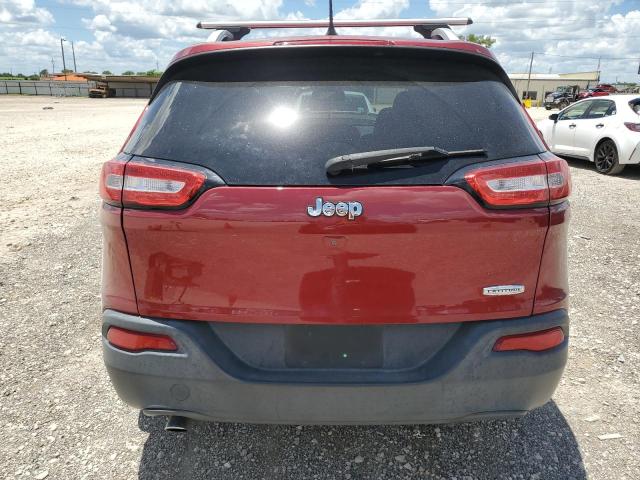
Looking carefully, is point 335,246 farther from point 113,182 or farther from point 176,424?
point 176,424

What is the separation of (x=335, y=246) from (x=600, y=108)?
11115mm

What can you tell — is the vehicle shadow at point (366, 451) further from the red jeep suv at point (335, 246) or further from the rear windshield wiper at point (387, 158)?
the rear windshield wiper at point (387, 158)

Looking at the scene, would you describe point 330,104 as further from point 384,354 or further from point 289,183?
point 384,354

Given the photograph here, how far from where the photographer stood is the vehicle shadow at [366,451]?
89.7 inches

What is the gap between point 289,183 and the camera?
5.63ft

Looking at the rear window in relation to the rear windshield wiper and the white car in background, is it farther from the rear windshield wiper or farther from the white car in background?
the white car in background

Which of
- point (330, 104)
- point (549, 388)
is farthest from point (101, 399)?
point (549, 388)

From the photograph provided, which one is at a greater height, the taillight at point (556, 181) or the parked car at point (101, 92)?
the taillight at point (556, 181)

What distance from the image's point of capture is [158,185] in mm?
1746

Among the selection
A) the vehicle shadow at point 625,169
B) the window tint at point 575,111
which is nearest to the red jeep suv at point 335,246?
the vehicle shadow at point 625,169

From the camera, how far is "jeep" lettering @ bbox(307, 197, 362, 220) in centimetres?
167

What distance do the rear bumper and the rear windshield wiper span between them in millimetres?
636

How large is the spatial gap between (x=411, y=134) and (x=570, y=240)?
4.71m

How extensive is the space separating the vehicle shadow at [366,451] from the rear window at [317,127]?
142 centimetres
